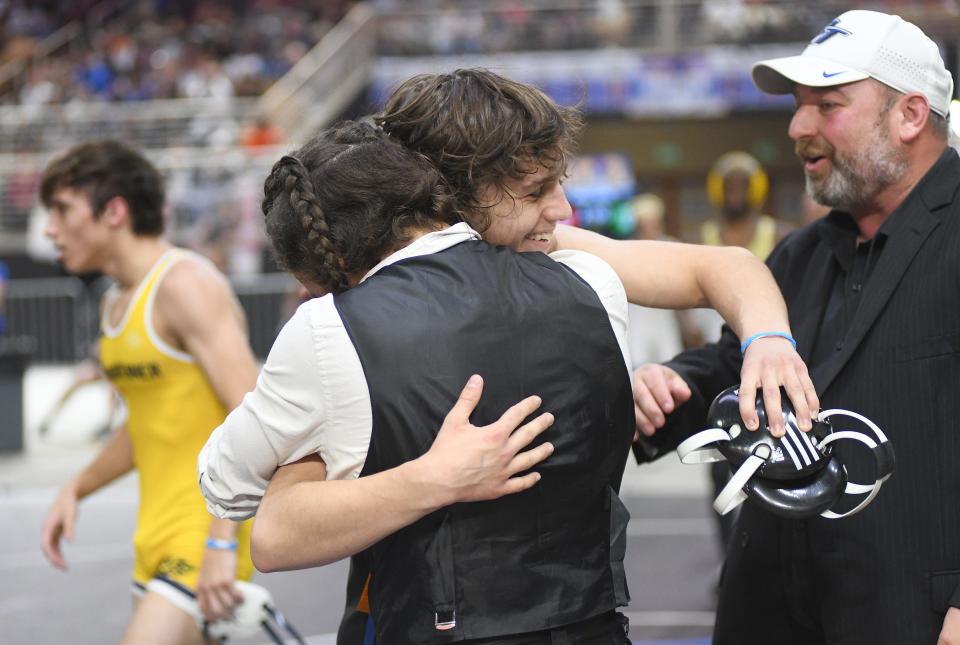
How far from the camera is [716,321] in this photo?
Answer: 742 centimetres

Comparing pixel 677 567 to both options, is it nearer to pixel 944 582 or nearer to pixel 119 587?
pixel 119 587

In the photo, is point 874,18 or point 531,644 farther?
point 874,18

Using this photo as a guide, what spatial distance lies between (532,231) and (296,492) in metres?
0.65

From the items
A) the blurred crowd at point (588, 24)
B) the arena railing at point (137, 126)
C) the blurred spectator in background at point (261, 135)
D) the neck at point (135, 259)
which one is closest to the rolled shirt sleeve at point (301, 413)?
the neck at point (135, 259)

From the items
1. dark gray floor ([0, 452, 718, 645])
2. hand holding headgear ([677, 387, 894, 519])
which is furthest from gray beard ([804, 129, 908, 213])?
dark gray floor ([0, 452, 718, 645])

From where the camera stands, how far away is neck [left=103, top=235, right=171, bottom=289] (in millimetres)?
4098

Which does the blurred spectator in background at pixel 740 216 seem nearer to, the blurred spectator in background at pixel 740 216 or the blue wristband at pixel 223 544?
the blurred spectator in background at pixel 740 216

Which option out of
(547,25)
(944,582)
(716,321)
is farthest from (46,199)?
(547,25)

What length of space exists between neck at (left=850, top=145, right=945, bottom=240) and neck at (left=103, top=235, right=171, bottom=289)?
7.55ft

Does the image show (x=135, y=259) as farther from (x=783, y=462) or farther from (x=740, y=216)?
(x=740, y=216)

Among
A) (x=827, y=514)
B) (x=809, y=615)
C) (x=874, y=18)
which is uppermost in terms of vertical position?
(x=874, y=18)

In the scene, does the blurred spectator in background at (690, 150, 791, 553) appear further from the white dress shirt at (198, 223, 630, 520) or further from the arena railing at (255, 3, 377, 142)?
the arena railing at (255, 3, 377, 142)

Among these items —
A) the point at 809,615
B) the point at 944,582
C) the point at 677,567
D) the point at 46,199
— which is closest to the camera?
the point at 944,582

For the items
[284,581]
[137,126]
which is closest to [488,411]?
[284,581]
